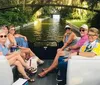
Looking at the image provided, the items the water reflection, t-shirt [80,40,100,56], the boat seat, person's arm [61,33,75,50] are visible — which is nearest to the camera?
the boat seat

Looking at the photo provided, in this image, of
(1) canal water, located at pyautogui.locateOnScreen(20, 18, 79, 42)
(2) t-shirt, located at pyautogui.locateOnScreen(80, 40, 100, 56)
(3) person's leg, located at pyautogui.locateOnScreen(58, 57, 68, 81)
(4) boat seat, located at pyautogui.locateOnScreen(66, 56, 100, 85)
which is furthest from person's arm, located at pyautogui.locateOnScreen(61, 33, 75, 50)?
(1) canal water, located at pyautogui.locateOnScreen(20, 18, 79, 42)

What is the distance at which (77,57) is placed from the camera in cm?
450

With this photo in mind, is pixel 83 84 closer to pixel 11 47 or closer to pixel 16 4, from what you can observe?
pixel 11 47

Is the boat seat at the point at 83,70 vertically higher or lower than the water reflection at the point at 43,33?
higher

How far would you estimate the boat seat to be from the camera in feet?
14.7

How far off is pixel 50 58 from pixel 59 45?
391 mm

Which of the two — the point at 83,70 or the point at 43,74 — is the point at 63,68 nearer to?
the point at 43,74

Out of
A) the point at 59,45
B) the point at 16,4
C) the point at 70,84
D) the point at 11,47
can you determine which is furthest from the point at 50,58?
the point at 16,4

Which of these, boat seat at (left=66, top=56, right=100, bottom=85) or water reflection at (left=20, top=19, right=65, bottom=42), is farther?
water reflection at (left=20, top=19, right=65, bottom=42)

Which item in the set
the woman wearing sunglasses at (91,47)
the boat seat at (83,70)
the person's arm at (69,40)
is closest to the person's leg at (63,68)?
the woman wearing sunglasses at (91,47)

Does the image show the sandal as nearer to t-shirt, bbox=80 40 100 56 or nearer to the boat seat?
t-shirt, bbox=80 40 100 56

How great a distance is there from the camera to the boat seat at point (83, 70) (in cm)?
448

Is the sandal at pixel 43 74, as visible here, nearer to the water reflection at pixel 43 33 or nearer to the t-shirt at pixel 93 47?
the t-shirt at pixel 93 47

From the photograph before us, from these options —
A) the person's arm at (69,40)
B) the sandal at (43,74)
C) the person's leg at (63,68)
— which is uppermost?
the person's arm at (69,40)
